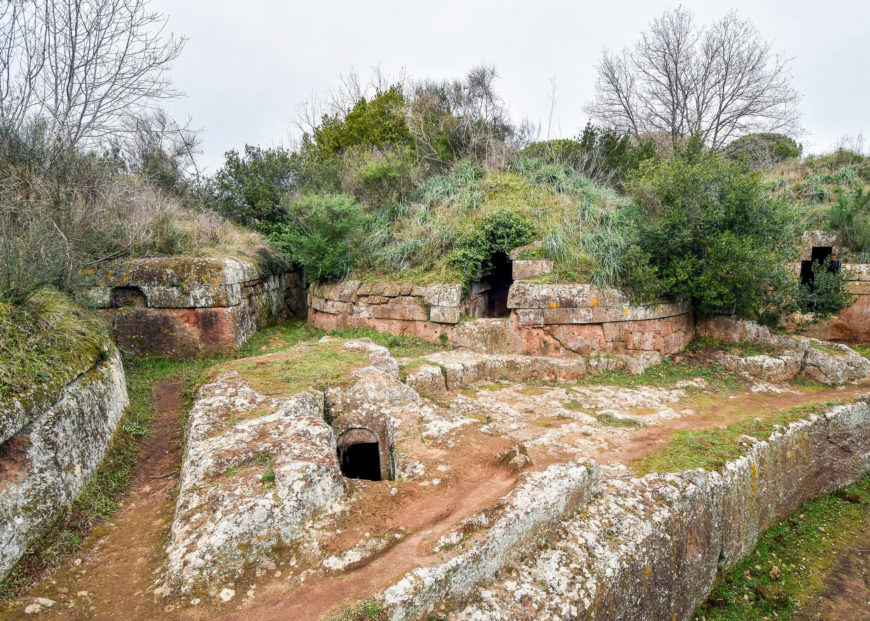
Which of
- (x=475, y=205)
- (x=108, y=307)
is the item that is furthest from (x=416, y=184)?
(x=108, y=307)

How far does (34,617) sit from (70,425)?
167cm

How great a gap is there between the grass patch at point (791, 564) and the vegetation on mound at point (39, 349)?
263 inches

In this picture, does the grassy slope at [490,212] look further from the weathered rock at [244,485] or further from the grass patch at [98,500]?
the weathered rock at [244,485]

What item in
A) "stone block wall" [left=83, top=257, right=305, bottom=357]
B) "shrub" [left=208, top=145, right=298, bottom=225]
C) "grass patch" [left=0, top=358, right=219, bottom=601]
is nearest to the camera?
"grass patch" [left=0, top=358, right=219, bottom=601]

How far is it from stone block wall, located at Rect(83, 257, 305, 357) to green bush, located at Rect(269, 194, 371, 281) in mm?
2386

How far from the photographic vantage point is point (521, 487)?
3709mm

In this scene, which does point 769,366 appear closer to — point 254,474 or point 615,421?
point 615,421

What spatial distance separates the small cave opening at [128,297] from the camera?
815cm

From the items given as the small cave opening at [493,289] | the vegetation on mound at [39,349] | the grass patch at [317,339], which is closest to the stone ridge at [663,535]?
the vegetation on mound at [39,349]

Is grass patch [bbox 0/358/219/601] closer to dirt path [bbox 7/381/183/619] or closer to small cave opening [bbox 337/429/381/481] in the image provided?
dirt path [bbox 7/381/183/619]

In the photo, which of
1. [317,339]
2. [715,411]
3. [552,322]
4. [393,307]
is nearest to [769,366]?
[715,411]

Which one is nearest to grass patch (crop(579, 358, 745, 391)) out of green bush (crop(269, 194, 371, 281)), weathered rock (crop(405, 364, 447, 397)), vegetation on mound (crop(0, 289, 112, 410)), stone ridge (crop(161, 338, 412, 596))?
weathered rock (crop(405, 364, 447, 397))

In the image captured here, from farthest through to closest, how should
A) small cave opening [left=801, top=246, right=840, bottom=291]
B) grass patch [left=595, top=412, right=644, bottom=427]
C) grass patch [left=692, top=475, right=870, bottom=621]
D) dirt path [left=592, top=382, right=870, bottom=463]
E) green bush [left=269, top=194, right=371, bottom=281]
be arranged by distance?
1. small cave opening [left=801, top=246, right=840, bottom=291]
2. green bush [left=269, top=194, right=371, bottom=281]
3. grass patch [left=595, top=412, right=644, bottom=427]
4. dirt path [left=592, top=382, right=870, bottom=463]
5. grass patch [left=692, top=475, right=870, bottom=621]

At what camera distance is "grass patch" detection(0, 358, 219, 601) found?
300 cm
